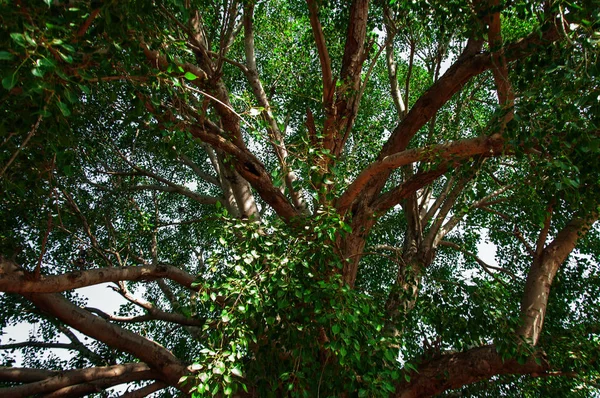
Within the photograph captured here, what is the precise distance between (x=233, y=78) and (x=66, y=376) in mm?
5372

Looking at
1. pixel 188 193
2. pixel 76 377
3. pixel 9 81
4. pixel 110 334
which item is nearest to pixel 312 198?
pixel 188 193

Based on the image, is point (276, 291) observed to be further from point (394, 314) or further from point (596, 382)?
point (596, 382)

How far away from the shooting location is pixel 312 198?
5.17 m

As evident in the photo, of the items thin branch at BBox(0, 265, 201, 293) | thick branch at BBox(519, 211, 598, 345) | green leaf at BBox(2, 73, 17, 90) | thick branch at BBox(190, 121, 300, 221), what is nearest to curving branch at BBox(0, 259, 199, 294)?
thin branch at BBox(0, 265, 201, 293)

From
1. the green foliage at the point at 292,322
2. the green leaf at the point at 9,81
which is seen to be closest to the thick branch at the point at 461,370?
the green foliage at the point at 292,322

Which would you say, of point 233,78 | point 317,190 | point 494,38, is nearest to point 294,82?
point 233,78

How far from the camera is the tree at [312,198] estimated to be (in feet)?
9.27

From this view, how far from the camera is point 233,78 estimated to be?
27.0 ft

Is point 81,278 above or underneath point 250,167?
underneath

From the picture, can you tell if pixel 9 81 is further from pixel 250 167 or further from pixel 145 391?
pixel 145 391

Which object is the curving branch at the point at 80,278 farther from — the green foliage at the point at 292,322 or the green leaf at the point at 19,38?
the green leaf at the point at 19,38

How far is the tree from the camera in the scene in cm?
282

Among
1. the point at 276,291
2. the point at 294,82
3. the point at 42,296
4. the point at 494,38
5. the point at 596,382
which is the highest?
the point at 294,82

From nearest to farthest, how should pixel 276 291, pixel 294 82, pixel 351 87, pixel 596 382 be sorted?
pixel 276 291
pixel 596 382
pixel 351 87
pixel 294 82
